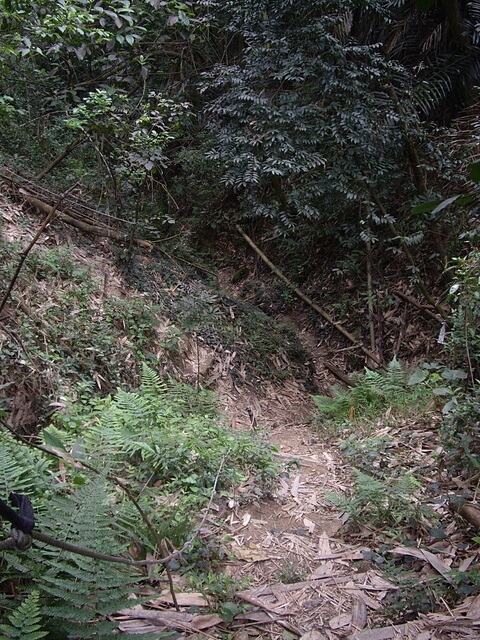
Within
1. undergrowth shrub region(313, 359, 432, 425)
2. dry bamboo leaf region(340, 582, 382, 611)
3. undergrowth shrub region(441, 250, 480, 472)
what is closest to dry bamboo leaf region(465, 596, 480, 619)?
dry bamboo leaf region(340, 582, 382, 611)

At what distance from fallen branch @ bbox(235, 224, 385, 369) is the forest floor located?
6.10ft

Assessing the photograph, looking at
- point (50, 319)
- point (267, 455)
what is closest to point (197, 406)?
point (267, 455)

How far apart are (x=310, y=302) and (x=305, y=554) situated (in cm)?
522

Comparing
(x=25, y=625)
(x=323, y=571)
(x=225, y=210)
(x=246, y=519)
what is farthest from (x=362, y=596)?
(x=225, y=210)

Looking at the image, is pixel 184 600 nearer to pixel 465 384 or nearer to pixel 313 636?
pixel 313 636

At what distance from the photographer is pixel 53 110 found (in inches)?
269

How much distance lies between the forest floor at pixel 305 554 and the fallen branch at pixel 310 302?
186 cm

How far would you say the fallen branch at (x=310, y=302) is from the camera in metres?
6.81

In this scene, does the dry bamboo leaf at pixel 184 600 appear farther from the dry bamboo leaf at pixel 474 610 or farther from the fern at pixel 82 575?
the dry bamboo leaf at pixel 474 610

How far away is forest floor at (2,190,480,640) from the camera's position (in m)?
2.14

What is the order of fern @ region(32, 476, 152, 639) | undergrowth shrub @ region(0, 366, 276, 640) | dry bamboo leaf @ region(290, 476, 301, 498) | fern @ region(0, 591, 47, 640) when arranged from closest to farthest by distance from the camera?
fern @ region(0, 591, 47, 640), fern @ region(32, 476, 152, 639), undergrowth shrub @ region(0, 366, 276, 640), dry bamboo leaf @ region(290, 476, 301, 498)

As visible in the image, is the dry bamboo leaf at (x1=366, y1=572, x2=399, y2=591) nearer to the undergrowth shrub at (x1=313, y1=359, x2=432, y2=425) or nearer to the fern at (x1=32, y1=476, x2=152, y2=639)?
the fern at (x1=32, y1=476, x2=152, y2=639)

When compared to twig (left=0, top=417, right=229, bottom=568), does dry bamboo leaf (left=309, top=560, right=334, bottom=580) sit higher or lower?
lower

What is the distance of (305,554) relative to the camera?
2844 millimetres
